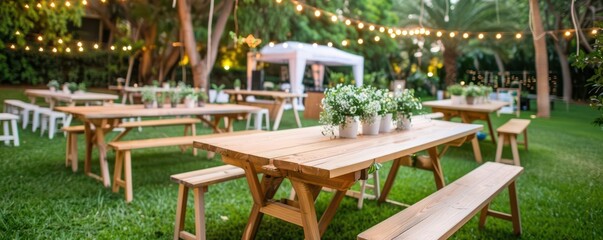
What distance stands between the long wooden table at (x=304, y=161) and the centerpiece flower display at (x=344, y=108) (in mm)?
94

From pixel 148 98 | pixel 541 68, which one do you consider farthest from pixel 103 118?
pixel 541 68

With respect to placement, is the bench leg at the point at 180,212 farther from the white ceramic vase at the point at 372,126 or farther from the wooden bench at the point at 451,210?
the wooden bench at the point at 451,210

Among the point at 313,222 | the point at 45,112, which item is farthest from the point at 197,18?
the point at 313,222

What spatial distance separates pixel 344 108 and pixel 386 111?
42 centimetres

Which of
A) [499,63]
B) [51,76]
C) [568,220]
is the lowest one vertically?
[568,220]

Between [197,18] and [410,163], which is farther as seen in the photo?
[197,18]

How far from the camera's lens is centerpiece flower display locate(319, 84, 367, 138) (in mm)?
2543

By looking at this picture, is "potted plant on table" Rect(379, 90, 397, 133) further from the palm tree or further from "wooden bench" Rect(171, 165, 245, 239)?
the palm tree

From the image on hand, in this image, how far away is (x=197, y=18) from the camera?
1200 cm

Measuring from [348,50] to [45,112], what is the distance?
1290cm

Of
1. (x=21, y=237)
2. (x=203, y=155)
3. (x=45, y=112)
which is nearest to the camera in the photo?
(x=21, y=237)

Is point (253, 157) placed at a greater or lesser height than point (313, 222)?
greater

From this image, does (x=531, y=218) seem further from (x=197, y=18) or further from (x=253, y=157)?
(x=197, y=18)

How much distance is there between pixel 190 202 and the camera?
11.5ft
